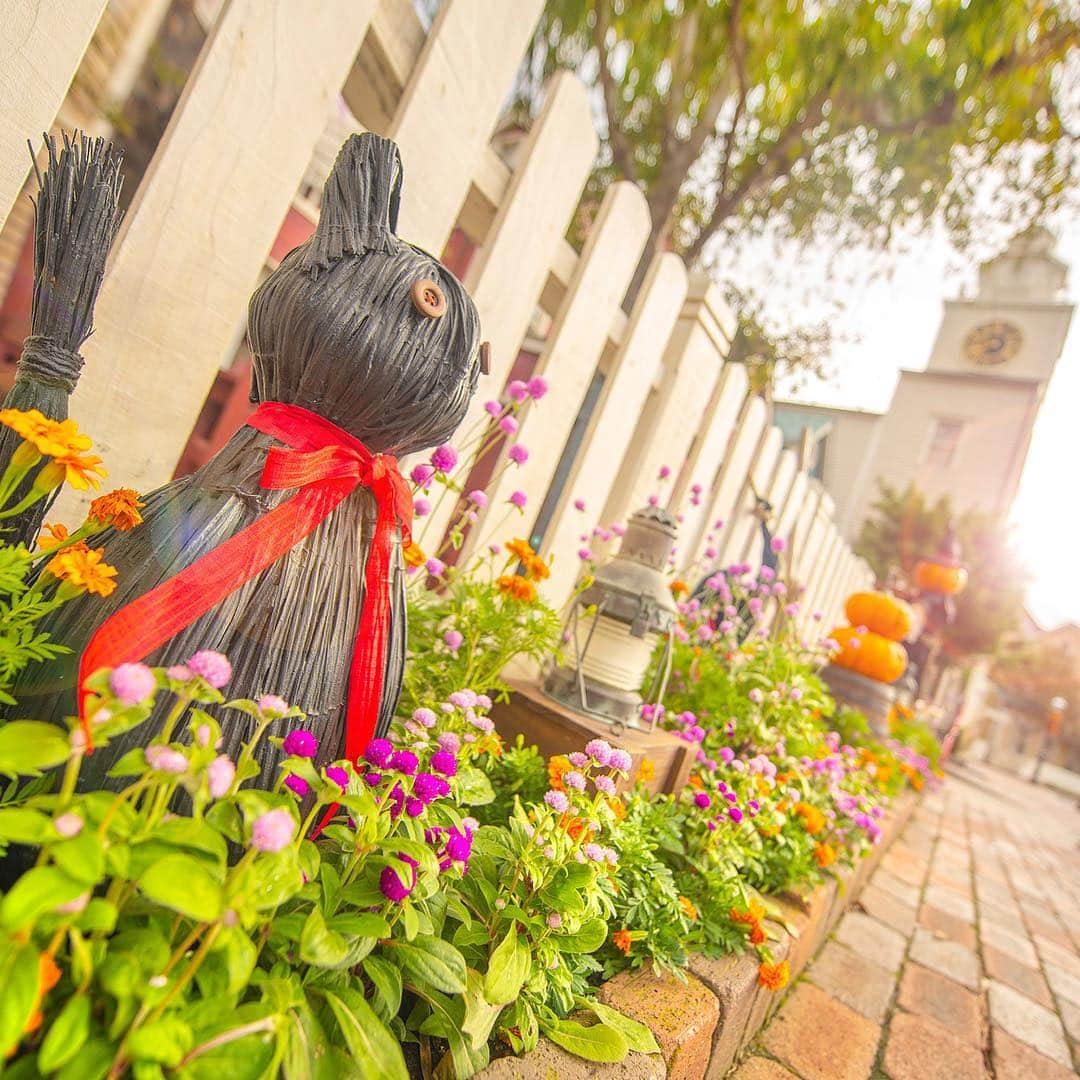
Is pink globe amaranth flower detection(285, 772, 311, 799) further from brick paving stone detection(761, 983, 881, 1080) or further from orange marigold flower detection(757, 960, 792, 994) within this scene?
brick paving stone detection(761, 983, 881, 1080)

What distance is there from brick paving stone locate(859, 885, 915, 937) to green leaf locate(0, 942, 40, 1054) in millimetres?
2982

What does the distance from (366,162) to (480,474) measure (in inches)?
75.8

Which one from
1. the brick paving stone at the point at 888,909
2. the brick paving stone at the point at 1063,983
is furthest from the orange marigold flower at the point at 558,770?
the brick paving stone at the point at 1063,983

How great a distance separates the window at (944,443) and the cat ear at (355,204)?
976 inches

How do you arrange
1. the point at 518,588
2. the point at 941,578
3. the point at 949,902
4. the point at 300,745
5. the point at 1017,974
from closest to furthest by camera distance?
the point at 300,745 → the point at 518,588 → the point at 1017,974 → the point at 949,902 → the point at 941,578

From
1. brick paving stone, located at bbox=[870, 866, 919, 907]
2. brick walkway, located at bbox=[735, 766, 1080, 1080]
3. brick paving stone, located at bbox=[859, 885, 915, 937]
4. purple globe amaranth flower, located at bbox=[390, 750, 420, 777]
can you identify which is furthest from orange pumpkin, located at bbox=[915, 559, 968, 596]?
purple globe amaranth flower, located at bbox=[390, 750, 420, 777]

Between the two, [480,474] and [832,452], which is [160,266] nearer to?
[480,474]

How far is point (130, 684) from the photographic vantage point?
52 cm

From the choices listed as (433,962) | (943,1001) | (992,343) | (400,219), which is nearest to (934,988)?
(943,1001)

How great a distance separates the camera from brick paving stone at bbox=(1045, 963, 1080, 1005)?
2.76 m

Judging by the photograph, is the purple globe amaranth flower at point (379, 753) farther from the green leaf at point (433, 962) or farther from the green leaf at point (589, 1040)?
the green leaf at point (589, 1040)

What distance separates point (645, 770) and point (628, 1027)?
1.88 feet

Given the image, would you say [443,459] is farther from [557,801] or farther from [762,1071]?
[762,1071]

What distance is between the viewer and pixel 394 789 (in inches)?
34.3
